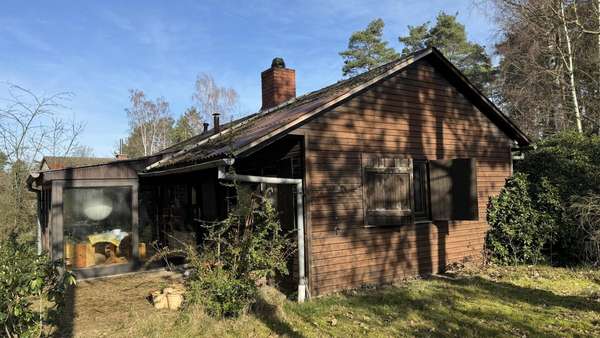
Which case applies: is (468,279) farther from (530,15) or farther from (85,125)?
(85,125)

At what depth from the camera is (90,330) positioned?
5531mm

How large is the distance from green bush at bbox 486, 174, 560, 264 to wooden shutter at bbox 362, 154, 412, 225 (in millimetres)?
2798

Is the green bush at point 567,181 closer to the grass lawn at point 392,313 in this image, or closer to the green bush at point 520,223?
the green bush at point 520,223

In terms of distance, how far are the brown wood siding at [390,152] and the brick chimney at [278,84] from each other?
18.6 feet

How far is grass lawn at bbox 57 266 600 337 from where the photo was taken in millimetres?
5340

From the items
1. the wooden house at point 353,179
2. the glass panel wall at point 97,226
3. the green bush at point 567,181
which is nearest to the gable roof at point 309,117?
the wooden house at point 353,179

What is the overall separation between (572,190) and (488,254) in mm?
2396

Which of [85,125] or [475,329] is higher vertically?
[85,125]

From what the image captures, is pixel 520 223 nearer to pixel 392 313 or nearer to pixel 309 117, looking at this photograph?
pixel 392 313

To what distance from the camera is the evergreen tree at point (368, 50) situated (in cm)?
3269

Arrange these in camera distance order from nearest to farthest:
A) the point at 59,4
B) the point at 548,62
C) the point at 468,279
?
the point at 468,279
the point at 59,4
the point at 548,62

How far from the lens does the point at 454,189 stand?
8.27 metres

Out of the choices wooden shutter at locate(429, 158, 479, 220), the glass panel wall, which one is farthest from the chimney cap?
wooden shutter at locate(429, 158, 479, 220)

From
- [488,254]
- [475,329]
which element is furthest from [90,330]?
[488,254]
